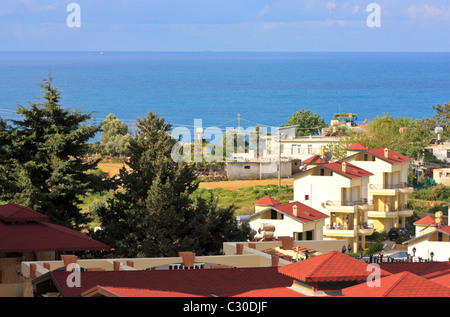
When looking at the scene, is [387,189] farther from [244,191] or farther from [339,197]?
[244,191]

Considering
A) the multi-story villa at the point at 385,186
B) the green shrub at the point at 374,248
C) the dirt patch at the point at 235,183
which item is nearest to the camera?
the green shrub at the point at 374,248

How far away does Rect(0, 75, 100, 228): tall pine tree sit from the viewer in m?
33.5

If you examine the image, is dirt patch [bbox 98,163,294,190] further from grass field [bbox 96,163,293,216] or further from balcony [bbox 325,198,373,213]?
balcony [bbox 325,198,373,213]

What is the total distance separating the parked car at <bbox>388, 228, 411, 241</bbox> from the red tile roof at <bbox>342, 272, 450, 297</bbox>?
135ft

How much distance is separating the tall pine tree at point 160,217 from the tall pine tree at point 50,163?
2001mm

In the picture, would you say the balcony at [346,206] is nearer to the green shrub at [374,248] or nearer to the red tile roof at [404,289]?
the green shrub at [374,248]

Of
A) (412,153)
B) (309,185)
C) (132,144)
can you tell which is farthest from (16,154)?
(412,153)

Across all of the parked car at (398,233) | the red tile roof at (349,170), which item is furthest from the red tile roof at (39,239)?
the parked car at (398,233)

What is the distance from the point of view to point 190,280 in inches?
612

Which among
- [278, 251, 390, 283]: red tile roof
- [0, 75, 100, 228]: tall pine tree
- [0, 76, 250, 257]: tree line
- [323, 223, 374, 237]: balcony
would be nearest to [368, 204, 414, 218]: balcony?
[323, 223, 374, 237]: balcony

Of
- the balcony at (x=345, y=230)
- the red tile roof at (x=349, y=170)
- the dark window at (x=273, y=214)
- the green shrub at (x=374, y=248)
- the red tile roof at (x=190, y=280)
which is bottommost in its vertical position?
the green shrub at (x=374, y=248)

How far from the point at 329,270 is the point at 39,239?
8934 mm

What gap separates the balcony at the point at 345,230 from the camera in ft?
167

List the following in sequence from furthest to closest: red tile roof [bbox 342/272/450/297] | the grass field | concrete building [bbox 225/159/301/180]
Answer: concrete building [bbox 225/159/301/180] → the grass field → red tile roof [bbox 342/272/450/297]
